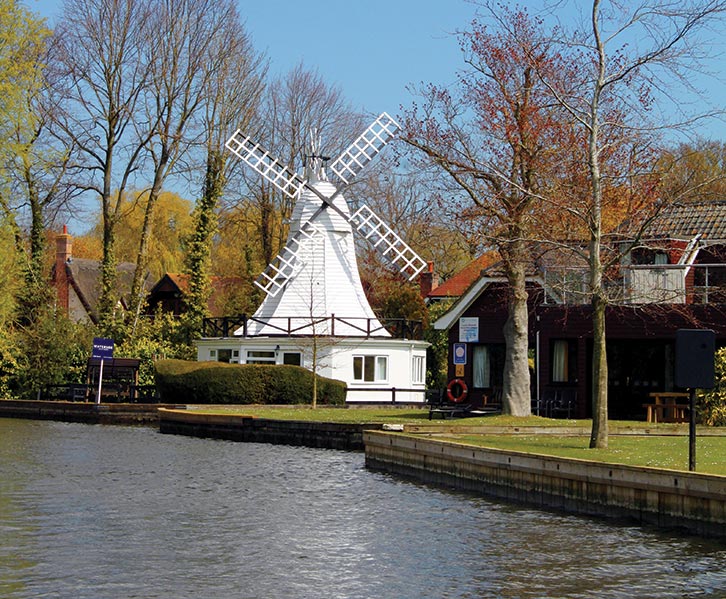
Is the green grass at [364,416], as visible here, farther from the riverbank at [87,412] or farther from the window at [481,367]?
the riverbank at [87,412]

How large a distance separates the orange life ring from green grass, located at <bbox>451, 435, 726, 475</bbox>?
1433cm

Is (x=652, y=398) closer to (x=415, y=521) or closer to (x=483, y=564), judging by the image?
(x=415, y=521)

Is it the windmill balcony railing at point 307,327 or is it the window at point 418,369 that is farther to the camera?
the window at point 418,369

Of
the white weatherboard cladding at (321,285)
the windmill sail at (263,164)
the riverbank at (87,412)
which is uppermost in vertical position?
the windmill sail at (263,164)

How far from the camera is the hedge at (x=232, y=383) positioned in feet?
147

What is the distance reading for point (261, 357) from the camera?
1980 inches

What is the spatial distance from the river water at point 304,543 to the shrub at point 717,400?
36.6 ft

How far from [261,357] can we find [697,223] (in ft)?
66.2

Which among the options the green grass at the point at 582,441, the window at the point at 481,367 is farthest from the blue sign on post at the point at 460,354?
the green grass at the point at 582,441

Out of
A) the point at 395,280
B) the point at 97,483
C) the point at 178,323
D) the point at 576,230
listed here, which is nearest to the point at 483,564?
the point at 97,483

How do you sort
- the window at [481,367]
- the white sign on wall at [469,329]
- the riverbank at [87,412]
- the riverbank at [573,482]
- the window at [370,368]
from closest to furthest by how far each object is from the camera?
the riverbank at [573,482], the white sign on wall at [469,329], the window at [481,367], the riverbank at [87,412], the window at [370,368]

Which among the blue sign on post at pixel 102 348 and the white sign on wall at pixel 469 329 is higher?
the white sign on wall at pixel 469 329

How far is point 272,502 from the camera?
914 inches

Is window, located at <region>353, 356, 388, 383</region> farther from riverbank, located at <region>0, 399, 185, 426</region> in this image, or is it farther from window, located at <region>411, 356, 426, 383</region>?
riverbank, located at <region>0, 399, 185, 426</region>
